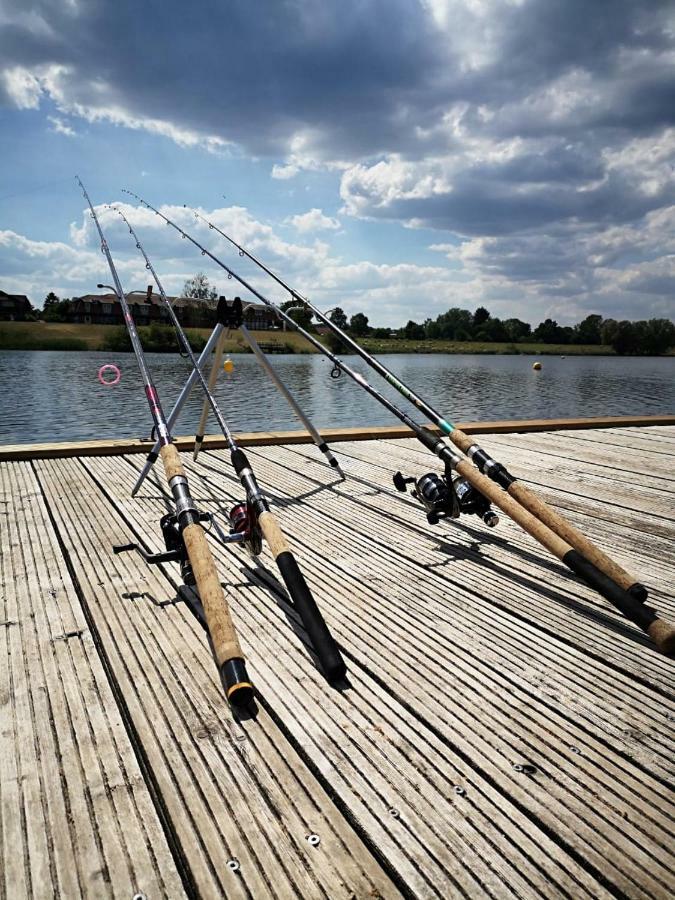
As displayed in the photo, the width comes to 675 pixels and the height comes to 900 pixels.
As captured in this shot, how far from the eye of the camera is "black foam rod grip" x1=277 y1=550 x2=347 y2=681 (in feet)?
7.95

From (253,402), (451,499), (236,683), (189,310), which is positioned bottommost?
(253,402)

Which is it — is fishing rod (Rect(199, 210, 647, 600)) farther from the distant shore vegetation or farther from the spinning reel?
the distant shore vegetation

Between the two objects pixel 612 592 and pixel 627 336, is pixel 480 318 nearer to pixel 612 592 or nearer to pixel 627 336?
pixel 627 336

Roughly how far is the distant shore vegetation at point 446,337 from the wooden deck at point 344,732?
41065mm

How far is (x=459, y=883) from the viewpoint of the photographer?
163 cm

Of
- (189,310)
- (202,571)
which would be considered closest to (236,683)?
(202,571)

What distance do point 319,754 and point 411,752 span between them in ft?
1.00

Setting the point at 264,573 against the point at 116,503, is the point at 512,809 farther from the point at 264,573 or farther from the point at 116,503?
the point at 116,503

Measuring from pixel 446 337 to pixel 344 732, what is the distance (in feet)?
359

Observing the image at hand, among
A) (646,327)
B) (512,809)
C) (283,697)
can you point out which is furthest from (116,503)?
(646,327)

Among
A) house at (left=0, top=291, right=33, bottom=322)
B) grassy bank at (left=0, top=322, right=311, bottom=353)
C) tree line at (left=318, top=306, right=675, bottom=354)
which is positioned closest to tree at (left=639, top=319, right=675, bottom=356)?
tree line at (left=318, top=306, right=675, bottom=354)

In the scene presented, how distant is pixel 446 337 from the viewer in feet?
355

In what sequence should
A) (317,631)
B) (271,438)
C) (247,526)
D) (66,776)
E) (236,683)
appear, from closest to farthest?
1. (66,776)
2. (236,683)
3. (317,631)
4. (247,526)
5. (271,438)

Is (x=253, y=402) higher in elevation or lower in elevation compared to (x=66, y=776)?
lower
